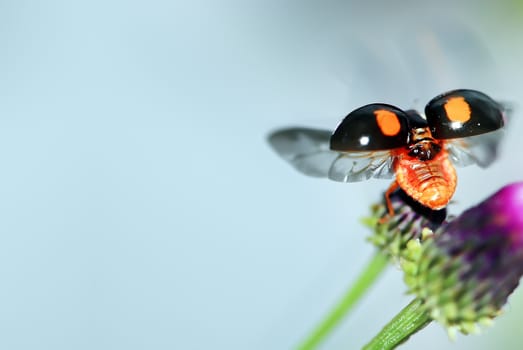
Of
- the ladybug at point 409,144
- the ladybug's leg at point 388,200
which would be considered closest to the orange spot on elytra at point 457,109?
the ladybug at point 409,144

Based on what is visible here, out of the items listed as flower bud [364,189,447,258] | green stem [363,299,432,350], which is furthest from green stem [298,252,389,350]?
green stem [363,299,432,350]

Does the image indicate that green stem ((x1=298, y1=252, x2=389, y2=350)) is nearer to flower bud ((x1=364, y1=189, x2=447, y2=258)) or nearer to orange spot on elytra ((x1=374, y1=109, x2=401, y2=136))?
flower bud ((x1=364, y1=189, x2=447, y2=258))

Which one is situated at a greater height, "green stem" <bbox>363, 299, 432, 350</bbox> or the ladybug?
the ladybug

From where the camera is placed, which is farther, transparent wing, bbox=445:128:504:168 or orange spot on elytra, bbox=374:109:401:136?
transparent wing, bbox=445:128:504:168

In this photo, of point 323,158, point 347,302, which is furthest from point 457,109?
point 347,302

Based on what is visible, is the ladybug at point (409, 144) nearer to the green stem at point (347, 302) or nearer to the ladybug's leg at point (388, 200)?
the ladybug's leg at point (388, 200)

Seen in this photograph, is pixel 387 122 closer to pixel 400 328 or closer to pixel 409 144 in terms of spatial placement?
pixel 409 144

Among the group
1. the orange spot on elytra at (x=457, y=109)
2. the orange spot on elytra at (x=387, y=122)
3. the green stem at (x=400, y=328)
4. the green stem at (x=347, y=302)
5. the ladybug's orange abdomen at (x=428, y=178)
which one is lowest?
the green stem at (x=400, y=328)
